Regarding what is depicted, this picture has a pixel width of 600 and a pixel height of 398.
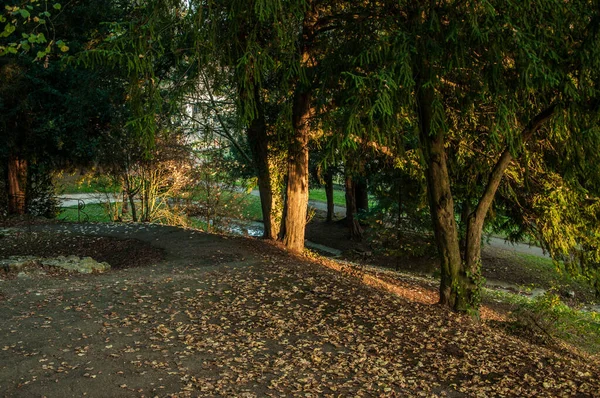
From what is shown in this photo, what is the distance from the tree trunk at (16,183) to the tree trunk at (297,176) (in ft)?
34.3

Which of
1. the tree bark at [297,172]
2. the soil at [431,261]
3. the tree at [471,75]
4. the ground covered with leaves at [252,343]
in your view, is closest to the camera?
the ground covered with leaves at [252,343]

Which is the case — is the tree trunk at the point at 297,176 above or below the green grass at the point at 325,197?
above

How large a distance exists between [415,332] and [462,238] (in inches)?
243

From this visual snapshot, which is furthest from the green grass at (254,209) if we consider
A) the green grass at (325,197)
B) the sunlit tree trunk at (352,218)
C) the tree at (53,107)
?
the tree at (53,107)

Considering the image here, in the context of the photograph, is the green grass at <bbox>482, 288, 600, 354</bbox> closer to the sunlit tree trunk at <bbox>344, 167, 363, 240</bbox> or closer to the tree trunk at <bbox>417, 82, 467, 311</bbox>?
the tree trunk at <bbox>417, 82, 467, 311</bbox>

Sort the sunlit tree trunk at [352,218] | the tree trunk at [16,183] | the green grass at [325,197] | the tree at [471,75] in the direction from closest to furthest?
the tree at [471,75] → the tree trunk at [16,183] → the sunlit tree trunk at [352,218] → the green grass at [325,197]

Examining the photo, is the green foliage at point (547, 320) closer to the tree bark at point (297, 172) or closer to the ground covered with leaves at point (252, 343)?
the ground covered with leaves at point (252, 343)

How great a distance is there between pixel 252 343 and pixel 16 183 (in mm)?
14377

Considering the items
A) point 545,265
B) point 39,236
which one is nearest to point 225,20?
point 39,236

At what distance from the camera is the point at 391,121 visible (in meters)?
7.14

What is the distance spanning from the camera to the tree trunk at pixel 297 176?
36.0ft

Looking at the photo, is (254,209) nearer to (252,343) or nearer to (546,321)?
(546,321)

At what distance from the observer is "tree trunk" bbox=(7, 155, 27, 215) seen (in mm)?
17562

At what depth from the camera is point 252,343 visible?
6219 mm
